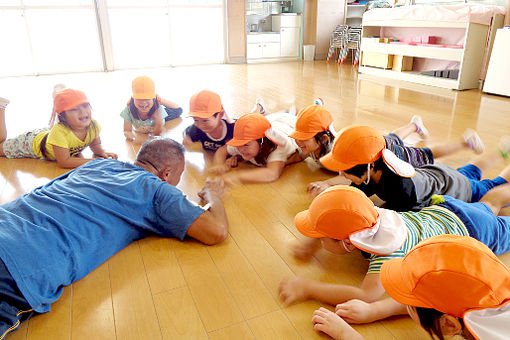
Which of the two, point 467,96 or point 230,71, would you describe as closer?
point 467,96

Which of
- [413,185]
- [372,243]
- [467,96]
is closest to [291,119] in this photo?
[413,185]

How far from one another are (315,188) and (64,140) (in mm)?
1530

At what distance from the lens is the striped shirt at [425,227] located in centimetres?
113

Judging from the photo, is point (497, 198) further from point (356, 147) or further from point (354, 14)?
point (354, 14)

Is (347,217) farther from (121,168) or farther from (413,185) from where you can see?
(121,168)

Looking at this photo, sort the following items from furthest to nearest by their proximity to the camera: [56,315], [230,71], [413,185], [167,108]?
[230,71], [167,108], [413,185], [56,315]

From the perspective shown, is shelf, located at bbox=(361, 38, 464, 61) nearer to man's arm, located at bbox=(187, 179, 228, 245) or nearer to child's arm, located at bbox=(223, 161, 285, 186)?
child's arm, located at bbox=(223, 161, 285, 186)

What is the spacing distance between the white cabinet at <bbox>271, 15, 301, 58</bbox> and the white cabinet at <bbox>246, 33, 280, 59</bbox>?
0.14 meters

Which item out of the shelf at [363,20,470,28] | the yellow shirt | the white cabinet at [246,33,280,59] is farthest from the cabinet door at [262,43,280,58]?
the yellow shirt

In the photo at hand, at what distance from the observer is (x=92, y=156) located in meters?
2.49

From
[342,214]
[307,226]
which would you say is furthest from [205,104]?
[342,214]

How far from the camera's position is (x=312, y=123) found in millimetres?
1876

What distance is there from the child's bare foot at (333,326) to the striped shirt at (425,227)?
0.63 ft

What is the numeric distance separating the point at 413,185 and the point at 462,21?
13.1ft
